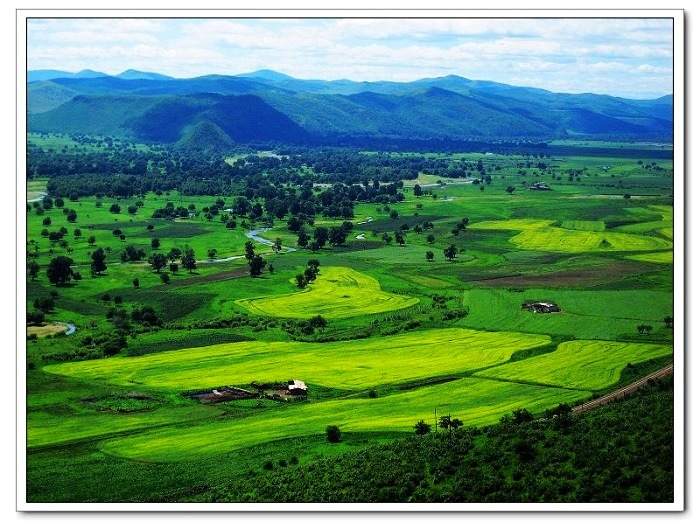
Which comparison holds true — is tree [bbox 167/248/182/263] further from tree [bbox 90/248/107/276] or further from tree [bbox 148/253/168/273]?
tree [bbox 90/248/107/276]

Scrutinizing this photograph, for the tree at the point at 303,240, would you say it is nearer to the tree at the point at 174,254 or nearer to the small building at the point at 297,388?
the tree at the point at 174,254

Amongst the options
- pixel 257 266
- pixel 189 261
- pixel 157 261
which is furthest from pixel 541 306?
pixel 157 261

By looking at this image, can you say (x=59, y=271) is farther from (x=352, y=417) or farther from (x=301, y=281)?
(x=352, y=417)

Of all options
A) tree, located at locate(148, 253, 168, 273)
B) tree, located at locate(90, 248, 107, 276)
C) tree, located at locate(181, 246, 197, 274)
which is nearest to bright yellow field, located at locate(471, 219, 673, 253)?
tree, located at locate(181, 246, 197, 274)

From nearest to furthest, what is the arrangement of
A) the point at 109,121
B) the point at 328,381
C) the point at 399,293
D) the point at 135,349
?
1. the point at 328,381
2. the point at 135,349
3. the point at 399,293
4. the point at 109,121
